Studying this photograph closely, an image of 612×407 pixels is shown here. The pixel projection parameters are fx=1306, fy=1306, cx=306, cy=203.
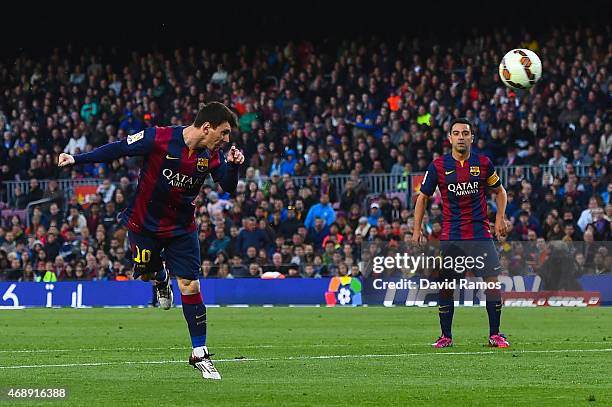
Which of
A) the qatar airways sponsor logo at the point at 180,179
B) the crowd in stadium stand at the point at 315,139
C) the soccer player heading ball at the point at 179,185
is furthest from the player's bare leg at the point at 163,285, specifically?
the crowd in stadium stand at the point at 315,139

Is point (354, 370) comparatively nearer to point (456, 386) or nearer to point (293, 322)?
point (456, 386)

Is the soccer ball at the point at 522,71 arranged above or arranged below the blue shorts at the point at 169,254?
above

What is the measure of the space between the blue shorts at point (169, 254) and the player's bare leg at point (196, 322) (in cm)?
9

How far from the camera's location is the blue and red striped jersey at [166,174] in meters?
10.5

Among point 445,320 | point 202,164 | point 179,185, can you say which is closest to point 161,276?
point 179,185

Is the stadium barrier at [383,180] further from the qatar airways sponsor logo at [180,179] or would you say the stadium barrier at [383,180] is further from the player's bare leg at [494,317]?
the qatar airways sponsor logo at [180,179]

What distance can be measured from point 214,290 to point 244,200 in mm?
3378

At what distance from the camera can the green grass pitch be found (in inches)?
344

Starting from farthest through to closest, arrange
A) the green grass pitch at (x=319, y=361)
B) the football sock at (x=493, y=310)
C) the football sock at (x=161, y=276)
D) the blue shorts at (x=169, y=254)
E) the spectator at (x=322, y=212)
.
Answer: the spectator at (x=322, y=212) < the football sock at (x=493, y=310) < the football sock at (x=161, y=276) < the blue shorts at (x=169, y=254) < the green grass pitch at (x=319, y=361)

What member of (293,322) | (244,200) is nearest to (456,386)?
(293,322)

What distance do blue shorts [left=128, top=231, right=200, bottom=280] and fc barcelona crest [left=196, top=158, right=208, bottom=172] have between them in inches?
25.7

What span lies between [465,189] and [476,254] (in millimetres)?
848

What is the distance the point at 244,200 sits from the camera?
93.1 ft

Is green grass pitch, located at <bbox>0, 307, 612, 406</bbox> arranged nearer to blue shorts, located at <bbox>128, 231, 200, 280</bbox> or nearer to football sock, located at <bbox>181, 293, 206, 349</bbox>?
football sock, located at <bbox>181, 293, 206, 349</bbox>
